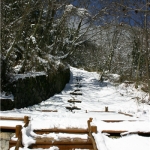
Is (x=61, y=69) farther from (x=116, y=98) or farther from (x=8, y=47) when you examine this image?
(x=8, y=47)

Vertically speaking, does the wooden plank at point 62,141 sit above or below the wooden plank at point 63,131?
below

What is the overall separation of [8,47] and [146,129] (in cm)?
594

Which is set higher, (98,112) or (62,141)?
(62,141)

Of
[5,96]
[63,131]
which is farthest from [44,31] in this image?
[63,131]

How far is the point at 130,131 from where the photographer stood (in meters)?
4.03

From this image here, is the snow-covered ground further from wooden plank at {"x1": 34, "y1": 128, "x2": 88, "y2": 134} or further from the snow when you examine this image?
the snow

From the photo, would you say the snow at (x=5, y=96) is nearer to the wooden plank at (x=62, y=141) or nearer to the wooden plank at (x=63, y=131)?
the wooden plank at (x=63, y=131)

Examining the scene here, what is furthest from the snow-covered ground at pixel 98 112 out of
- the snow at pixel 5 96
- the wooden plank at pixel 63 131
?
the snow at pixel 5 96

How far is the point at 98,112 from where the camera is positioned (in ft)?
24.3

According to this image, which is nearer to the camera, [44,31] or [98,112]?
[98,112]

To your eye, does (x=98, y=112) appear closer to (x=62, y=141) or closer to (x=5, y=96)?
(x=5, y=96)

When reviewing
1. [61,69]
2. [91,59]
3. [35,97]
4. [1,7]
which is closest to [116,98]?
[61,69]

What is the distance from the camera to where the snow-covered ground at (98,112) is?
3.79 meters

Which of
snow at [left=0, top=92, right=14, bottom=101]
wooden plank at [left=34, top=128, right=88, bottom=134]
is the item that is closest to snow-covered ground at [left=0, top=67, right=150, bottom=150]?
wooden plank at [left=34, top=128, right=88, bottom=134]
